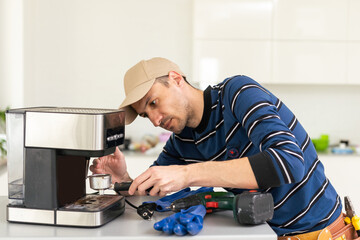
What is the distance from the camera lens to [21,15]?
11.6 feet

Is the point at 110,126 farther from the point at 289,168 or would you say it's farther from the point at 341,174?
the point at 341,174

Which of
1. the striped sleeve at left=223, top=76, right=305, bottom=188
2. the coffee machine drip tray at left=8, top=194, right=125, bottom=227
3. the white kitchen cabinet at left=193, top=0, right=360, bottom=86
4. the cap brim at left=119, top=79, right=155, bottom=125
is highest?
the white kitchen cabinet at left=193, top=0, right=360, bottom=86

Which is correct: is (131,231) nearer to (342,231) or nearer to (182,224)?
(182,224)

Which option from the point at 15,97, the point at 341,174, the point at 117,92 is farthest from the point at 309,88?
the point at 15,97

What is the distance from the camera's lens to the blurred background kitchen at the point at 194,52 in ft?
12.0

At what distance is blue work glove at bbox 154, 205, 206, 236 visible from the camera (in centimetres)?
117

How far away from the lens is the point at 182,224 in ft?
3.93

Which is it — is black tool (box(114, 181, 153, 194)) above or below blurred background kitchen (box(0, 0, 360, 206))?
below

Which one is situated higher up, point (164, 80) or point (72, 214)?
point (164, 80)

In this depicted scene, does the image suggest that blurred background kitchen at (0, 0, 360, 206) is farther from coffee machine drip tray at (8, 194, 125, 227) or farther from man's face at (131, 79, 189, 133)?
coffee machine drip tray at (8, 194, 125, 227)

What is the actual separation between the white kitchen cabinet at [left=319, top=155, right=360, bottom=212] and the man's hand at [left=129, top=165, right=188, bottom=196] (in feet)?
8.48

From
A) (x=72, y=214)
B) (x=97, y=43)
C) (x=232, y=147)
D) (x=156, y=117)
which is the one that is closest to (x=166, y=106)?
(x=156, y=117)

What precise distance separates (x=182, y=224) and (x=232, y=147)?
43cm

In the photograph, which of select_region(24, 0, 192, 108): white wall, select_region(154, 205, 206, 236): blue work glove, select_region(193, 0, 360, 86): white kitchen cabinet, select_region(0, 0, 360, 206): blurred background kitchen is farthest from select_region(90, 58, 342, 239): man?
select_region(24, 0, 192, 108): white wall
